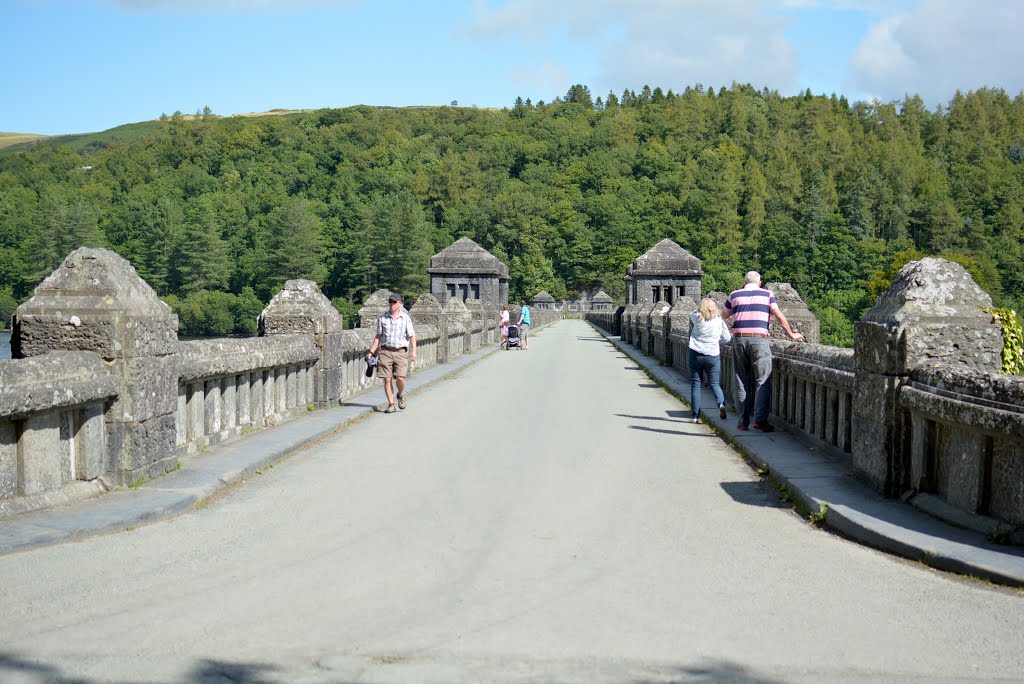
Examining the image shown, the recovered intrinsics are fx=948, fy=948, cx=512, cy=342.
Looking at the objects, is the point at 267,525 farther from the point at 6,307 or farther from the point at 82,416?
the point at 6,307

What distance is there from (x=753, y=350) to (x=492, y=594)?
6.84 m

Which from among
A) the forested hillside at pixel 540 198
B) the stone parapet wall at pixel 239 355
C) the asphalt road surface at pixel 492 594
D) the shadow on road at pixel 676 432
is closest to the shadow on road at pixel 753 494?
the asphalt road surface at pixel 492 594

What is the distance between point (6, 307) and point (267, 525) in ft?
202

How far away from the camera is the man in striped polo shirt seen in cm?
1065

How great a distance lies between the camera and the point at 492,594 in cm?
461

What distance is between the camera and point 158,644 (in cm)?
385

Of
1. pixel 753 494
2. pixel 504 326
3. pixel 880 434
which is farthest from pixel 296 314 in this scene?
pixel 504 326

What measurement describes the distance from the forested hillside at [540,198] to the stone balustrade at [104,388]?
193 ft

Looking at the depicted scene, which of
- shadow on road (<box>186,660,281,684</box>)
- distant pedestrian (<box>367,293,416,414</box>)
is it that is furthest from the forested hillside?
shadow on road (<box>186,660,281,684</box>)

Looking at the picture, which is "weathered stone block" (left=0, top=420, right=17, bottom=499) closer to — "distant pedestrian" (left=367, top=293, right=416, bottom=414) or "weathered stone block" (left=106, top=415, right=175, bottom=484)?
"weathered stone block" (left=106, top=415, right=175, bottom=484)

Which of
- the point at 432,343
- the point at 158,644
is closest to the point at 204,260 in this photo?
the point at 432,343

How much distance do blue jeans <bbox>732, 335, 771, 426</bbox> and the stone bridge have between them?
45cm

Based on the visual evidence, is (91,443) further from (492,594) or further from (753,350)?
(753,350)

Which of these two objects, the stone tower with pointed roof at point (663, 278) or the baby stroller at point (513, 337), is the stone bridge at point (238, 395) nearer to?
the baby stroller at point (513, 337)
